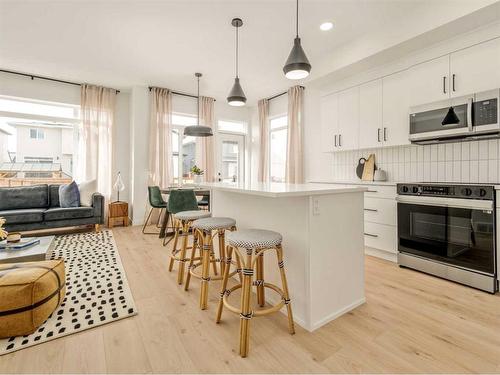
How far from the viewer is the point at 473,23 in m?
2.48

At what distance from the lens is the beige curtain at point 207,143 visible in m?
5.89

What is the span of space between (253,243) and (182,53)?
3433mm

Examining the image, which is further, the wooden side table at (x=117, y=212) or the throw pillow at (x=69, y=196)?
the wooden side table at (x=117, y=212)

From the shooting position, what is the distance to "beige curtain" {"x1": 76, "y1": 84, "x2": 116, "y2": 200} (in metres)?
4.97

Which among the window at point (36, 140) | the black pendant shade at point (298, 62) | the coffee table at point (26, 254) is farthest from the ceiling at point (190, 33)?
the coffee table at point (26, 254)

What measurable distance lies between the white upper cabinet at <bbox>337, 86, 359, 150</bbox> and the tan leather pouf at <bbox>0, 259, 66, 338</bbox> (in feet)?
12.6

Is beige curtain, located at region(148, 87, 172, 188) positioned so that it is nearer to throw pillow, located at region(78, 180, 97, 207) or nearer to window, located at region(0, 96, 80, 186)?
throw pillow, located at region(78, 180, 97, 207)

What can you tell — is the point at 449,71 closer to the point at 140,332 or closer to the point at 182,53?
the point at 182,53

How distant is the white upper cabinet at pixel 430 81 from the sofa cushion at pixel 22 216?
18.3 ft

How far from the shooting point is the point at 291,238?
183 centimetres

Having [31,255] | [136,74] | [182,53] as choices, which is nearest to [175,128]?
[136,74]

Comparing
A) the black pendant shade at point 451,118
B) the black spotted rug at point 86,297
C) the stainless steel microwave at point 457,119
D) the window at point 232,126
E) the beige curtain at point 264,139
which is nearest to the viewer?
the black spotted rug at point 86,297

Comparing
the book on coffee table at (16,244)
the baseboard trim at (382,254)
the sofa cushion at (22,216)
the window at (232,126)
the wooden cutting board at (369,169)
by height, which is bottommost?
the baseboard trim at (382,254)

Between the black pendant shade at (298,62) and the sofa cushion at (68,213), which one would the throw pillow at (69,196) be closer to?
the sofa cushion at (68,213)
